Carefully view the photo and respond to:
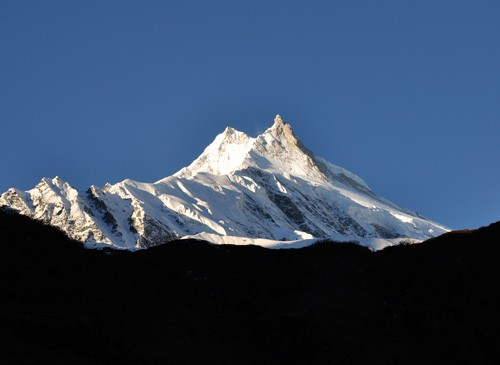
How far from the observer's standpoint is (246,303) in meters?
39.0

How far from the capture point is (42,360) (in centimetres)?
2414

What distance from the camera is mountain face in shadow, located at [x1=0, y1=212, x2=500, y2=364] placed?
29.9 meters

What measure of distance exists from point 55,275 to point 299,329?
484 inches

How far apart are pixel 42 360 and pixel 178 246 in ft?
86.3

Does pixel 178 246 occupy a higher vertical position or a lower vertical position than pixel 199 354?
higher

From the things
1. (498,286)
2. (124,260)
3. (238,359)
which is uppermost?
(124,260)

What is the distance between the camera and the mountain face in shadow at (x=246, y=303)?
29.9 m

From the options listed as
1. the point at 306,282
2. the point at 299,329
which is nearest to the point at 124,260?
the point at 306,282

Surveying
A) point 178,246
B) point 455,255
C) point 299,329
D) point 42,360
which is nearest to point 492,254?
point 455,255

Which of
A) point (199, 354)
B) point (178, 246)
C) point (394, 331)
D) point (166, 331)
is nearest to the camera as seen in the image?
point (199, 354)

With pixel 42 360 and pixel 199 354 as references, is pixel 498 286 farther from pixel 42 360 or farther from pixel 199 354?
pixel 42 360

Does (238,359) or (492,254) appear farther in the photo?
(492,254)

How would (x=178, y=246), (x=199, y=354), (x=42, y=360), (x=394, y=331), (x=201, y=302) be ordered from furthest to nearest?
(x=178, y=246), (x=201, y=302), (x=394, y=331), (x=199, y=354), (x=42, y=360)

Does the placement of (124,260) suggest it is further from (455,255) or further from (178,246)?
(455,255)
